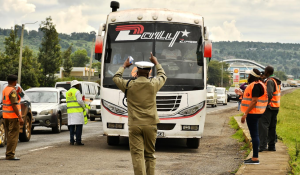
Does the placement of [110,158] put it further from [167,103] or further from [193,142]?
[193,142]

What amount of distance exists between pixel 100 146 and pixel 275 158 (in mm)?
5496

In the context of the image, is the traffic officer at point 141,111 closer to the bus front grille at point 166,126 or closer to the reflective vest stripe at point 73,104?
the bus front grille at point 166,126

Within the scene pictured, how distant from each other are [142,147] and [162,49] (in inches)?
250

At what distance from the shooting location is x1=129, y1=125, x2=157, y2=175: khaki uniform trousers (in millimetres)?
7250

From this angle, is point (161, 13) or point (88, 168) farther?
point (161, 13)

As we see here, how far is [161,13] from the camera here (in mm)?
13703

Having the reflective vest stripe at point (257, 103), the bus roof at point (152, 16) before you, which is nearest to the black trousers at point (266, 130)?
the reflective vest stripe at point (257, 103)

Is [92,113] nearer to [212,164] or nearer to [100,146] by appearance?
[100,146]

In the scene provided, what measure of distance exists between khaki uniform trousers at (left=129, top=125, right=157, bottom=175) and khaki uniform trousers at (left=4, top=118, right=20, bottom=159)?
457 cm

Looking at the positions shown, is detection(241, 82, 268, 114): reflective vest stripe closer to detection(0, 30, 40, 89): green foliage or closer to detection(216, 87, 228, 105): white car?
detection(216, 87, 228, 105): white car

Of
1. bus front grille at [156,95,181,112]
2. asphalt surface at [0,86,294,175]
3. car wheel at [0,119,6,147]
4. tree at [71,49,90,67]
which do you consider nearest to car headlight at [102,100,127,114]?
bus front grille at [156,95,181,112]

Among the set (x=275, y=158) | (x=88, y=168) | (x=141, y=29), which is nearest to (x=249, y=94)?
(x=275, y=158)

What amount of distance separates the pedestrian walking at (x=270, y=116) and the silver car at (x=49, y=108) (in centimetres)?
903

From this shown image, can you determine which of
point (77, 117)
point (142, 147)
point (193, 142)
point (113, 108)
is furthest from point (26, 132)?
point (142, 147)
